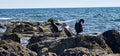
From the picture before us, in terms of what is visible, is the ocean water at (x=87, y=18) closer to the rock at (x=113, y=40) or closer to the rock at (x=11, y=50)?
the rock at (x=113, y=40)

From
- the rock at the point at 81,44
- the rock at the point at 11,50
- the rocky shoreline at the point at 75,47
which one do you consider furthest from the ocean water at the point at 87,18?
the rock at the point at 11,50

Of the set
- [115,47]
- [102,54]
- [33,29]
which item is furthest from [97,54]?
[33,29]

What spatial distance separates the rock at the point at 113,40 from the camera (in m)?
16.3

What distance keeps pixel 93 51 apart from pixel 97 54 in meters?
0.43

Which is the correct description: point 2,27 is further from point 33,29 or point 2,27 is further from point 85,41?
point 85,41

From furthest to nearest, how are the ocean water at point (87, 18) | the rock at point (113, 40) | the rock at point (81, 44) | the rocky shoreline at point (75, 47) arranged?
1. the ocean water at point (87, 18)
2. the rock at point (113, 40)
3. the rock at point (81, 44)
4. the rocky shoreline at point (75, 47)

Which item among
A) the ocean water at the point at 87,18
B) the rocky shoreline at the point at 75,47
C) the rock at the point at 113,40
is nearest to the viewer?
the rocky shoreline at the point at 75,47

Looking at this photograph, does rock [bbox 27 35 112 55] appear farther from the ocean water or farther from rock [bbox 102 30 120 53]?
the ocean water

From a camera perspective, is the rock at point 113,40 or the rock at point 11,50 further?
the rock at point 113,40

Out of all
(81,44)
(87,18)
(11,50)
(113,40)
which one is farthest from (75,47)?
(87,18)

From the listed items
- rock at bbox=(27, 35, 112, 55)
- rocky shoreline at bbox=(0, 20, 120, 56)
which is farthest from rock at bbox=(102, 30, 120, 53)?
rock at bbox=(27, 35, 112, 55)

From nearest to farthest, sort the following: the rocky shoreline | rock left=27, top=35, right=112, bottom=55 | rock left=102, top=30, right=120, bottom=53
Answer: the rocky shoreline
rock left=27, top=35, right=112, bottom=55
rock left=102, top=30, right=120, bottom=53

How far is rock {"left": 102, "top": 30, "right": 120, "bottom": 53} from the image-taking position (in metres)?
16.3

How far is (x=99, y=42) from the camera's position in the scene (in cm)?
1569
